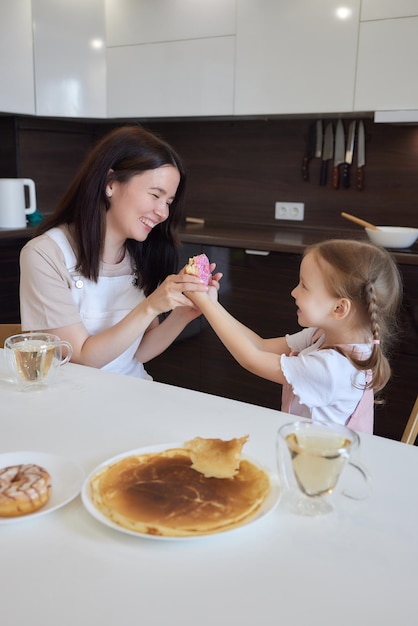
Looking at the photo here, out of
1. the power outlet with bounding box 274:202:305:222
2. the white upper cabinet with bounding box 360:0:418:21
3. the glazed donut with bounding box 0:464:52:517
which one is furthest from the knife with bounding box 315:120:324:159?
the glazed donut with bounding box 0:464:52:517

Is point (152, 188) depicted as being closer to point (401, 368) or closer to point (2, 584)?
point (2, 584)

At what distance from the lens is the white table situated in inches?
23.5

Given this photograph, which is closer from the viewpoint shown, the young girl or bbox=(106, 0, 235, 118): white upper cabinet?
the young girl

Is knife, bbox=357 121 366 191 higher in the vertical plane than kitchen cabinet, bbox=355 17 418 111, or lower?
lower

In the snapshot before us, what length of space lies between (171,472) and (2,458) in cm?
25

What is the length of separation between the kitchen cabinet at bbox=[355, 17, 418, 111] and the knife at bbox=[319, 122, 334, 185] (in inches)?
14.2

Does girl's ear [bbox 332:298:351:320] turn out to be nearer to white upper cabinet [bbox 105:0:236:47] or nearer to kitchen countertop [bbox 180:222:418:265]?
kitchen countertop [bbox 180:222:418:265]

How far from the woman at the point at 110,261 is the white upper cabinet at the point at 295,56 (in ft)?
3.81

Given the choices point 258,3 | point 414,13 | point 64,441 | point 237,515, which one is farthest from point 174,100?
point 237,515

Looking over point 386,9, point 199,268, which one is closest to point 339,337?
point 199,268

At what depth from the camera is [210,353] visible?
111 inches

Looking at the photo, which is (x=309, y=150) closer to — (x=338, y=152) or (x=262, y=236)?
(x=338, y=152)

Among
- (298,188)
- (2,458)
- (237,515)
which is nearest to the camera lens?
(237,515)

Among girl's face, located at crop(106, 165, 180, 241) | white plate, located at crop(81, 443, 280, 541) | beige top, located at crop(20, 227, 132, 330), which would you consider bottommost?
white plate, located at crop(81, 443, 280, 541)
